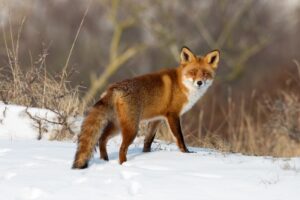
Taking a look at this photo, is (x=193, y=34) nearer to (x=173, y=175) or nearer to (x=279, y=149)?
(x=279, y=149)

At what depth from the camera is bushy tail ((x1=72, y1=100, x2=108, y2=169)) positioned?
18.3 feet

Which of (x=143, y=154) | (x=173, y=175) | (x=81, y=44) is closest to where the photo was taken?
(x=173, y=175)

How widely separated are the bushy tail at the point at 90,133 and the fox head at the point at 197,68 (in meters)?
1.21

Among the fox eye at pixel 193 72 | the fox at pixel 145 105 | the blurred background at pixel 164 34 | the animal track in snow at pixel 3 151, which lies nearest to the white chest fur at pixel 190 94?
the fox at pixel 145 105

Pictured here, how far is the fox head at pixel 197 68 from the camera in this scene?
6.81m

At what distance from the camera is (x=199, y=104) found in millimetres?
20922

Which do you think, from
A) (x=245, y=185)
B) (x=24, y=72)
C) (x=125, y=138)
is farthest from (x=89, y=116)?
(x=24, y=72)

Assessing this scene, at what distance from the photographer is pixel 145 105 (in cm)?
633

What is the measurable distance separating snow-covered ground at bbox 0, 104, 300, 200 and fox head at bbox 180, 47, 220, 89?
900mm

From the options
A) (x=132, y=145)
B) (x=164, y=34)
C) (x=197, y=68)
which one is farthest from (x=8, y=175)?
(x=164, y=34)

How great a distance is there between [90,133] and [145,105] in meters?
0.76

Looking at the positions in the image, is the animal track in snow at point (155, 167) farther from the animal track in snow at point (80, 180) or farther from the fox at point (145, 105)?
the animal track in snow at point (80, 180)

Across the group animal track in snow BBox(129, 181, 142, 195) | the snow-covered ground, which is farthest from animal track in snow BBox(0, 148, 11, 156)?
animal track in snow BBox(129, 181, 142, 195)

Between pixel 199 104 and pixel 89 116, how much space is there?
15.2 meters
